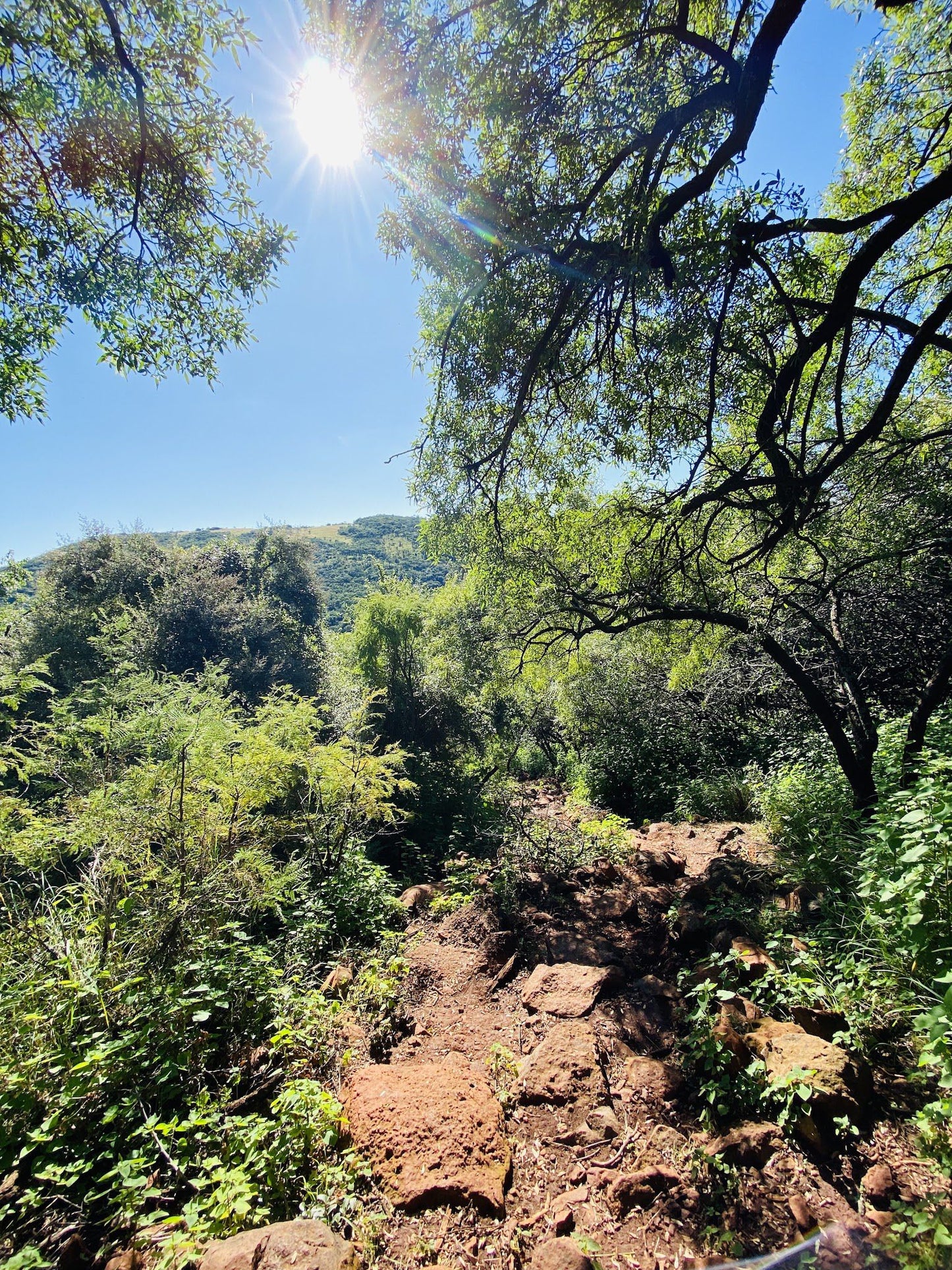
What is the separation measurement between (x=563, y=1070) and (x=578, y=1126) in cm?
31

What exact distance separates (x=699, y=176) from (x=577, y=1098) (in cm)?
529

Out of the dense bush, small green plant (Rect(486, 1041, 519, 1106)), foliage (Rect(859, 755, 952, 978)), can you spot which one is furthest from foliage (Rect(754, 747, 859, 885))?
small green plant (Rect(486, 1041, 519, 1106))

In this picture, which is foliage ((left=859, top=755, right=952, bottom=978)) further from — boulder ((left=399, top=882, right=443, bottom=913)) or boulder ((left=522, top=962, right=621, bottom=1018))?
boulder ((left=399, top=882, right=443, bottom=913))

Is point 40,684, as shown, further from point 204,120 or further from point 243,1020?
point 204,120

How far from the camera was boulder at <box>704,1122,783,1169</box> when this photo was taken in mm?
2137

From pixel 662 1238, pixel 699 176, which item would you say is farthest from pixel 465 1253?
pixel 699 176

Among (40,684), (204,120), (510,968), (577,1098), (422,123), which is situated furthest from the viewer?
(510,968)

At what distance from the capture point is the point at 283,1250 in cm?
172

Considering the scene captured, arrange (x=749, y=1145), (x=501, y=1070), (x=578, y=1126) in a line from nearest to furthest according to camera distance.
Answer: (x=749, y=1145) < (x=578, y=1126) < (x=501, y=1070)

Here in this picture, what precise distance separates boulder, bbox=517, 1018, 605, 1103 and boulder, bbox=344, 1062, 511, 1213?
24 cm

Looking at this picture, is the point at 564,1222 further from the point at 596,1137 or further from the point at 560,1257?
the point at 596,1137

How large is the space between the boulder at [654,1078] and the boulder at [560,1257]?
0.97 m

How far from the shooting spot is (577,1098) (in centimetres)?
272

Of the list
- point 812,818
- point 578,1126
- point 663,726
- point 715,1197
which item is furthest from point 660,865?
point 663,726
